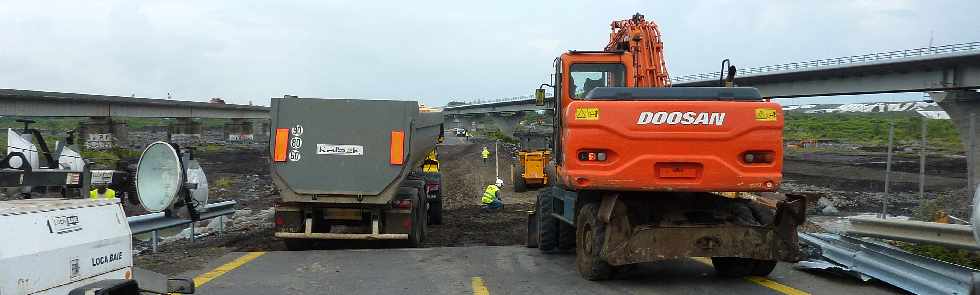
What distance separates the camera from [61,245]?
4402 mm

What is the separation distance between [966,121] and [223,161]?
124 ft

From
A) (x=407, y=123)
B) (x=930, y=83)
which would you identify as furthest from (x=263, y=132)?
(x=407, y=123)

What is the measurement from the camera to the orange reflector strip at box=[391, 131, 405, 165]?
37.3 ft

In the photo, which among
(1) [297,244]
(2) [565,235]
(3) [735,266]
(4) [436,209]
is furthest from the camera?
→ (4) [436,209]

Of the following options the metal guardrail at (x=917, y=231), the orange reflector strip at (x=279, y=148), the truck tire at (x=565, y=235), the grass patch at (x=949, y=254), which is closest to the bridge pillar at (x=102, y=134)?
the orange reflector strip at (x=279, y=148)

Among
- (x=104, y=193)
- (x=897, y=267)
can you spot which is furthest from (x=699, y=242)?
(x=104, y=193)

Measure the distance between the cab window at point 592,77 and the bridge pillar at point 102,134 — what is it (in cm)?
4280

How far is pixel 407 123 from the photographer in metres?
11.5

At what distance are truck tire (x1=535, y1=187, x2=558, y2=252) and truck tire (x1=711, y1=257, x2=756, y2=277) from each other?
2.78m

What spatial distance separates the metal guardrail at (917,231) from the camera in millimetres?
7231

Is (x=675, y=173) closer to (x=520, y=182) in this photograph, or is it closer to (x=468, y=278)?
(x=468, y=278)

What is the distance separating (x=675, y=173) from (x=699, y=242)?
2.55 feet

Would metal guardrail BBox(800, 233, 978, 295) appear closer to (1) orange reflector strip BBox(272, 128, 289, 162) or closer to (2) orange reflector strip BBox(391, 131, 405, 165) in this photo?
(2) orange reflector strip BBox(391, 131, 405, 165)

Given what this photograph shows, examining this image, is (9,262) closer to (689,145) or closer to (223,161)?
(689,145)
